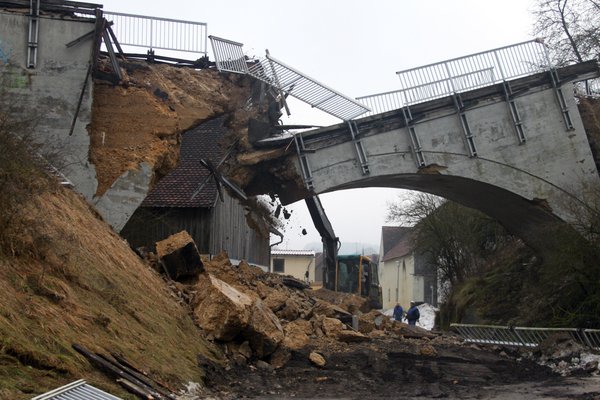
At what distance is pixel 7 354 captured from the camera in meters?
6.57

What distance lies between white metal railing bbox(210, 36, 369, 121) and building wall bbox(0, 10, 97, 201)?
11.5 feet

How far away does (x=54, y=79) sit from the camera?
1608 cm

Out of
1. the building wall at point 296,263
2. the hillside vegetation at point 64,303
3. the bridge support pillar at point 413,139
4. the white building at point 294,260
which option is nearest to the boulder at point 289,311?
the hillside vegetation at point 64,303

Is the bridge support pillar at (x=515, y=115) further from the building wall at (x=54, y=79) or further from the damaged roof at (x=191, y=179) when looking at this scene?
the building wall at (x=54, y=79)

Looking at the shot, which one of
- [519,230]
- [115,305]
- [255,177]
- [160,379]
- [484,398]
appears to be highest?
[255,177]

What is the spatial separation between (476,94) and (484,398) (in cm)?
1181

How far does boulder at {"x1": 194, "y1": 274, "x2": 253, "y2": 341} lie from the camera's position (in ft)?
40.7

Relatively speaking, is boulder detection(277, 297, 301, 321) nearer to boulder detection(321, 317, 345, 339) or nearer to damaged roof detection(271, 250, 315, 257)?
boulder detection(321, 317, 345, 339)

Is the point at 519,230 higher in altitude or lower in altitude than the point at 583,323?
higher

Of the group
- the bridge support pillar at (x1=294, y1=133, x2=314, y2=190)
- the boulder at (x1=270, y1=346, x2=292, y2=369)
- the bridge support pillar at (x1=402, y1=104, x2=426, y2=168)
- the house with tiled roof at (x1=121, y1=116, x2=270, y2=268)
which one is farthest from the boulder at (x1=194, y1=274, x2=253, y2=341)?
the house with tiled roof at (x1=121, y1=116, x2=270, y2=268)

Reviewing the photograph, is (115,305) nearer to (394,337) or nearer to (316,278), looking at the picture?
(394,337)

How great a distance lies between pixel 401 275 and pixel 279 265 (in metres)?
12.2

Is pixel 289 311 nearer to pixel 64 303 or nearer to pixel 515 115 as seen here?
pixel 64 303

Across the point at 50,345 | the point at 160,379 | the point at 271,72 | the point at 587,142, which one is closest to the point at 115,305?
the point at 160,379
